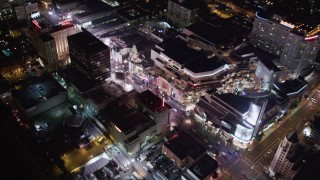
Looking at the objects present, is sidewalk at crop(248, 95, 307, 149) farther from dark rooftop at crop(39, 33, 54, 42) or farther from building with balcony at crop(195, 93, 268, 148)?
dark rooftop at crop(39, 33, 54, 42)

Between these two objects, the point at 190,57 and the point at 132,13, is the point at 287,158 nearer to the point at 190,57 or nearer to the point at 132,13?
the point at 190,57

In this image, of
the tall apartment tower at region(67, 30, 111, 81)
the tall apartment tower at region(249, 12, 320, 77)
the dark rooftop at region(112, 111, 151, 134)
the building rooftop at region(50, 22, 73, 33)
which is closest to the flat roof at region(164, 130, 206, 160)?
the dark rooftop at region(112, 111, 151, 134)

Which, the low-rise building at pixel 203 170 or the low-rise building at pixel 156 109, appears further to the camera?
the low-rise building at pixel 156 109

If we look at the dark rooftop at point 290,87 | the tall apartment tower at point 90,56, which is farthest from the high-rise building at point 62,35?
the dark rooftop at point 290,87

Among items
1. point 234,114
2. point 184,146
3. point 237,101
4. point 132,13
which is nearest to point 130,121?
point 184,146

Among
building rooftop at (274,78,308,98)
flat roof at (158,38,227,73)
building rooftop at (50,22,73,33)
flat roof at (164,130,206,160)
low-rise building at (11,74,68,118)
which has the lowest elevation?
flat roof at (164,130,206,160)

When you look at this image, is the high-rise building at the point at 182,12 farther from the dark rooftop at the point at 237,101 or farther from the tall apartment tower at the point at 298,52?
the dark rooftop at the point at 237,101
